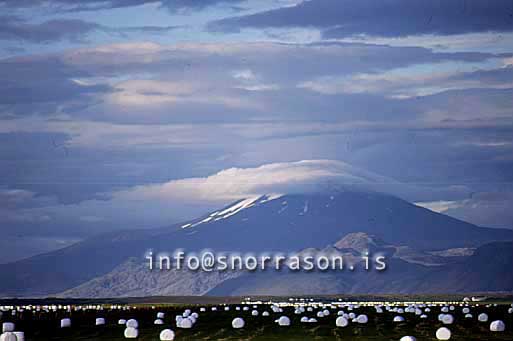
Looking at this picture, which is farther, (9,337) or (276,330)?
(276,330)

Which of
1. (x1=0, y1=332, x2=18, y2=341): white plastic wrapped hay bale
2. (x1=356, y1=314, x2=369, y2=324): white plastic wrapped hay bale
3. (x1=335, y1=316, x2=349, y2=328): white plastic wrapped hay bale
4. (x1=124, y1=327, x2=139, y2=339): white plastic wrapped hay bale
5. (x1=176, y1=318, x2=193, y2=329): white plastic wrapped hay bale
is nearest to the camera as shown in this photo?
(x1=0, y1=332, x2=18, y2=341): white plastic wrapped hay bale

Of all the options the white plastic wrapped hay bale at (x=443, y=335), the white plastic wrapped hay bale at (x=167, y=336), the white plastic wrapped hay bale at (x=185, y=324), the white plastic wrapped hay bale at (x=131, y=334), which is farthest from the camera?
the white plastic wrapped hay bale at (x=185, y=324)

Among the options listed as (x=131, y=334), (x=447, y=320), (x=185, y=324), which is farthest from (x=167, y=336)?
(x=447, y=320)

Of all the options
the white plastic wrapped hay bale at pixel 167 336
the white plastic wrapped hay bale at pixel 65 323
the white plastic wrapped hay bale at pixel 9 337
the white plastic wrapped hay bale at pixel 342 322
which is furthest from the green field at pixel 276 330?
the white plastic wrapped hay bale at pixel 9 337

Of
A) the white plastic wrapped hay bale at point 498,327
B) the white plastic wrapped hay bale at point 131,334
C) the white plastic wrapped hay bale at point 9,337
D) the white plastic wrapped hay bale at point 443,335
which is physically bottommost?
the white plastic wrapped hay bale at point 498,327

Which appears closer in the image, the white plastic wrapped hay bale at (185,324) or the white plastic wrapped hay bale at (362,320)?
the white plastic wrapped hay bale at (185,324)

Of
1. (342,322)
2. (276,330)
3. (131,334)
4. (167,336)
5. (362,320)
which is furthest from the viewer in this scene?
(362,320)

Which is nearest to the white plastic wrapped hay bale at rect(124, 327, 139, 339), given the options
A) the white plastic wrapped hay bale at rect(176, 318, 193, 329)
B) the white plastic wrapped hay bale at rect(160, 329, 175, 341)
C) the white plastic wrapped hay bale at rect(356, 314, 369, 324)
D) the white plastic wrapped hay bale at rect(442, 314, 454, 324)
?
the white plastic wrapped hay bale at rect(160, 329, 175, 341)

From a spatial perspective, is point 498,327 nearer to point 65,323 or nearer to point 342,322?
point 342,322

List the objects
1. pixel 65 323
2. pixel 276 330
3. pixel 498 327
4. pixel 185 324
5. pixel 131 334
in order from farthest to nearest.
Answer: pixel 65 323, pixel 185 324, pixel 276 330, pixel 498 327, pixel 131 334

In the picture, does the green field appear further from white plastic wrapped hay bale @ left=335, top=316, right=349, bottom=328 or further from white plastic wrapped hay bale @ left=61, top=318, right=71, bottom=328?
white plastic wrapped hay bale @ left=61, top=318, right=71, bottom=328

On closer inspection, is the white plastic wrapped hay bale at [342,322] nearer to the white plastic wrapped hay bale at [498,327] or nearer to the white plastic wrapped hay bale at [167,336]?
the white plastic wrapped hay bale at [498,327]

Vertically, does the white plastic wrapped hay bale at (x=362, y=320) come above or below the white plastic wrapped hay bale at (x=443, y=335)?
below

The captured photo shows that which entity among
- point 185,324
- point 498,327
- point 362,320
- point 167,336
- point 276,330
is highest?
point 167,336
